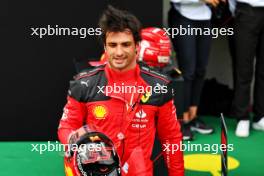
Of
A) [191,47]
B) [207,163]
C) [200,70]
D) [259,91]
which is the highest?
[191,47]

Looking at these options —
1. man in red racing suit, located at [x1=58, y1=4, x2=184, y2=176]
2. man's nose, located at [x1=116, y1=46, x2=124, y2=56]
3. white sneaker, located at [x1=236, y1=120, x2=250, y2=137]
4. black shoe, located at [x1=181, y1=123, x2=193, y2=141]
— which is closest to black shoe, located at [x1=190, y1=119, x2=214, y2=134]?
black shoe, located at [x1=181, y1=123, x2=193, y2=141]

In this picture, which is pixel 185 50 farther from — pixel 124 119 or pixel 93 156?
pixel 93 156

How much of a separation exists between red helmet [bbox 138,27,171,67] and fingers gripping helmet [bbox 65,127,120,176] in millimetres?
1739

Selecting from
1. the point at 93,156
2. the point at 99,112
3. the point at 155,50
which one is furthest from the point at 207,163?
the point at 93,156

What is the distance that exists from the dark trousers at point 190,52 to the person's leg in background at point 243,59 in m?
0.29

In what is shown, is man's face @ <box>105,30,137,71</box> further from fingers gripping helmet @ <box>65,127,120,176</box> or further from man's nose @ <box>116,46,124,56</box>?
fingers gripping helmet @ <box>65,127,120,176</box>

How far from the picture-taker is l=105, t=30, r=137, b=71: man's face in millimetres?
3086

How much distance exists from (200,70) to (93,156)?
284 cm

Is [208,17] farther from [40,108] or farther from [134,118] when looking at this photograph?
[134,118]

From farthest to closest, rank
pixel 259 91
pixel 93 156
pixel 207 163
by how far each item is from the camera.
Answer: pixel 259 91, pixel 207 163, pixel 93 156

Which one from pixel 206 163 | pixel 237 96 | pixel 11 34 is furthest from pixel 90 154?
pixel 237 96

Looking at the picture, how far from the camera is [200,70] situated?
5379 mm

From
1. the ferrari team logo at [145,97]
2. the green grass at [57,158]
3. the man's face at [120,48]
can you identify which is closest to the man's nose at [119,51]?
the man's face at [120,48]

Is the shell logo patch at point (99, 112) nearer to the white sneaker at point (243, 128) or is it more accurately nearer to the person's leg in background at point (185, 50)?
the person's leg in background at point (185, 50)
